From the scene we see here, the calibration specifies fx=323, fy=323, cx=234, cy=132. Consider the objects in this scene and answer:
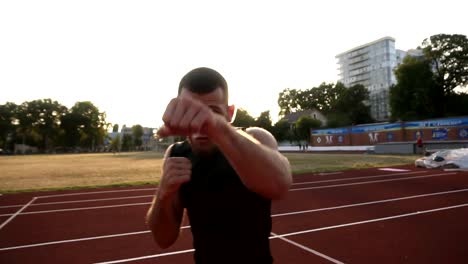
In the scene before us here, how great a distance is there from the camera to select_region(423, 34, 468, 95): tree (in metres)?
52.1

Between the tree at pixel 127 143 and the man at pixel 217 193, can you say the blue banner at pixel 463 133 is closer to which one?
the man at pixel 217 193

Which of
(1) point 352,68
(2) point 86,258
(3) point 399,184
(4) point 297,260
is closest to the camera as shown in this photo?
(4) point 297,260

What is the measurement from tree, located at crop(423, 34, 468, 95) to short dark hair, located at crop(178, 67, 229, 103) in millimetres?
60979

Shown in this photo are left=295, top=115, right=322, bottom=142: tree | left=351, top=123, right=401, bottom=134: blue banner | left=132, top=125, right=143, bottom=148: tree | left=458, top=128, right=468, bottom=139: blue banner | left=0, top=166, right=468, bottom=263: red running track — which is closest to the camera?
left=0, top=166, right=468, bottom=263: red running track

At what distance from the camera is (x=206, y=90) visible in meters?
1.38

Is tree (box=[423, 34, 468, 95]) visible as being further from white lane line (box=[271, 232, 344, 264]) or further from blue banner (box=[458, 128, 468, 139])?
white lane line (box=[271, 232, 344, 264])

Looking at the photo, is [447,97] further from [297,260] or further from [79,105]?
[79,105]

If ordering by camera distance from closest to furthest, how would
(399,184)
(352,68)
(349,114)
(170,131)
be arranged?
(170,131)
(399,184)
(349,114)
(352,68)

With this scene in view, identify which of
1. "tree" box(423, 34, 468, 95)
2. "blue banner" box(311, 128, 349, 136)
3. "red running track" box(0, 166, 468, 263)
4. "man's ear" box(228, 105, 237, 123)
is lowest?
"red running track" box(0, 166, 468, 263)

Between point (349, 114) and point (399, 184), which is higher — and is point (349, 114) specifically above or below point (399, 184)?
above

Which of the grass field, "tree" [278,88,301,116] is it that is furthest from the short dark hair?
"tree" [278,88,301,116]

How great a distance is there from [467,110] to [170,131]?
5968cm

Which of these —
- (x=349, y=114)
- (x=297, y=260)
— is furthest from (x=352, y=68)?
(x=297, y=260)

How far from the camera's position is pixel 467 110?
4888 cm
